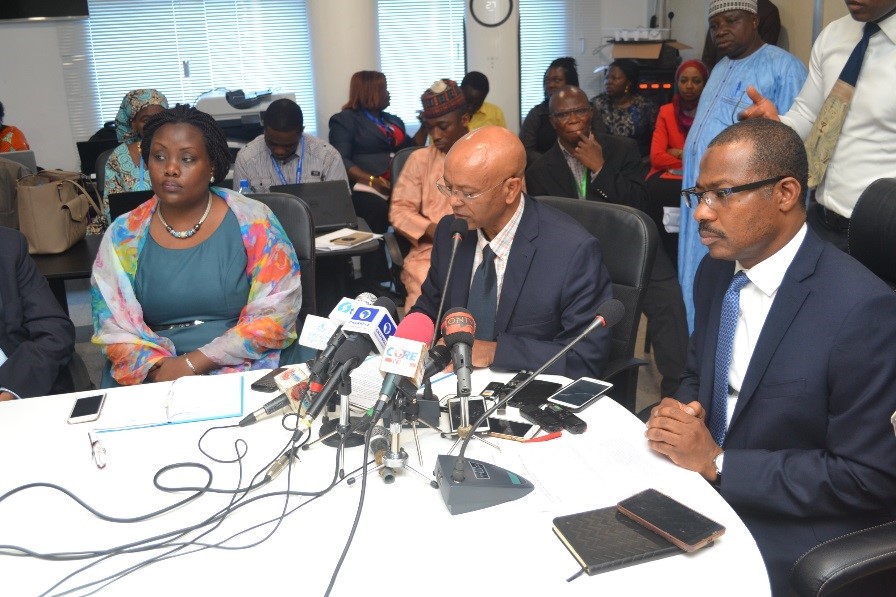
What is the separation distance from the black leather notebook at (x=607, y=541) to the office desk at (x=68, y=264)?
239 centimetres

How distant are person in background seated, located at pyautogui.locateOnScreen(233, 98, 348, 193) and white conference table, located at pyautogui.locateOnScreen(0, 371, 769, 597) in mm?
2782

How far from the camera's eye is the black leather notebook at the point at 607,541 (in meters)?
1.24

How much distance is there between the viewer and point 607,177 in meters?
3.75

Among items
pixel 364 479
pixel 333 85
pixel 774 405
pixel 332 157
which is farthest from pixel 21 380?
pixel 333 85

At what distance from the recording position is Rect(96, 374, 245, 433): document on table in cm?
178

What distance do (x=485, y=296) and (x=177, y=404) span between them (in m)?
0.90

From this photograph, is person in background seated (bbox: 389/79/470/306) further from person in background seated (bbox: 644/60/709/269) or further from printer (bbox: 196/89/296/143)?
printer (bbox: 196/89/296/143)

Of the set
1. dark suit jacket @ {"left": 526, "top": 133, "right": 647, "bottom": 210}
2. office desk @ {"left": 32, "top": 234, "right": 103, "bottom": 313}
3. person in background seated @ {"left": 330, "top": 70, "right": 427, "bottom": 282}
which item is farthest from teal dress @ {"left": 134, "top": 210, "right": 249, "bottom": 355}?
person in background seated @ {"left": 330, "top": 70, "right": 427, "bottom": 282}

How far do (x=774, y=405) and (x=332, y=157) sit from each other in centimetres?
335

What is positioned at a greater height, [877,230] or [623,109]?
[877,230]

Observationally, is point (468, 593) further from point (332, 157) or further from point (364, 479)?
point (332, 157)

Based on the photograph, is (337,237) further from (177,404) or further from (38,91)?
(38,91)

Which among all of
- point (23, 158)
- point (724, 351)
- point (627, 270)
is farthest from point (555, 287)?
point (23, 158)

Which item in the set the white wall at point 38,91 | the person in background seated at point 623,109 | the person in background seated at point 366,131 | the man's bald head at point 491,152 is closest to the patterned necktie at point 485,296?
the man's bald head at point 491,152
